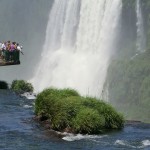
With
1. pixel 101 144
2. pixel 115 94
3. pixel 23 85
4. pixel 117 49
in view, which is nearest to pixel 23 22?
pixel 117 49

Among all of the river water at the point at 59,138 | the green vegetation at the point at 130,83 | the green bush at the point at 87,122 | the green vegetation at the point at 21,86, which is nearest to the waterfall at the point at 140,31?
the green vegetation at the point at 130,83

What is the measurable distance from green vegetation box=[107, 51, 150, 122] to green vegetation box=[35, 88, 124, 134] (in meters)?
43.0

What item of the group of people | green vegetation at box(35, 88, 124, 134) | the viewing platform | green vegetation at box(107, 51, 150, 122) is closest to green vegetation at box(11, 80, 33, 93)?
the viewing platform

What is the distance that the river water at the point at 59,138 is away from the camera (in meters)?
20.9

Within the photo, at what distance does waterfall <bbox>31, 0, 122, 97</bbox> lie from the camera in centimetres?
7556

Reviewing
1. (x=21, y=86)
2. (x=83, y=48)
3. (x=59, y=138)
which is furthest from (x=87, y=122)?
(x=83, y=48)

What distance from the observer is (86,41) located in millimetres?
78125

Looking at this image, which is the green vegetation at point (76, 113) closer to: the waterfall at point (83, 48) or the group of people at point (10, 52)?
the group of people at point (10, 52)

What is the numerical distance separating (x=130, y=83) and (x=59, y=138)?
5387 cm

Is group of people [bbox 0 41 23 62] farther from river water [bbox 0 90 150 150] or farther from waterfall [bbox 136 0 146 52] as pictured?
waterfall [bbox 136 0 146 52]

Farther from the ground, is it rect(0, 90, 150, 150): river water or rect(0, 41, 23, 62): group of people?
rect(0, 41, 23, 62): group of people

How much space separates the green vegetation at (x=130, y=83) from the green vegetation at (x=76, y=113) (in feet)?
141

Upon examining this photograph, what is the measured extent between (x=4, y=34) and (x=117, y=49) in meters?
38.4

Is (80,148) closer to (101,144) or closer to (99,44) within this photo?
(101,144)
